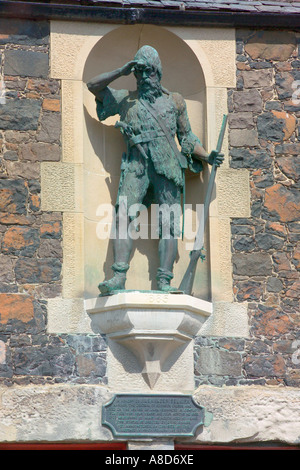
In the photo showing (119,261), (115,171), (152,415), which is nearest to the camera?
(152,415)

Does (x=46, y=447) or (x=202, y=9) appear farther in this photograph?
(x=202, y=9)

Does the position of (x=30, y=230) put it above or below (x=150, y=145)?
below

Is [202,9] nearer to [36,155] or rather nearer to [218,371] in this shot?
[36,155]

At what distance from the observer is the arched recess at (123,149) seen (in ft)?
37.4

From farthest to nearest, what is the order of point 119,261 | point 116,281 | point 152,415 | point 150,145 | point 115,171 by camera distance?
point 115,171
point 150,145
point 119,261
point 116,281
point 152,415

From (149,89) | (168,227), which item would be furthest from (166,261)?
(149,89)

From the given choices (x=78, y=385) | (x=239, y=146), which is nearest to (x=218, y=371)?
(x=78, y=385)

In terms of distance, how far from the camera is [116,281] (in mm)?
11078

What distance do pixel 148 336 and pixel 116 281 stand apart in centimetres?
50

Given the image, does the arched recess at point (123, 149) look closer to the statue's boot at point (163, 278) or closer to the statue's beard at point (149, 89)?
the statue's boot at point (163, 278)

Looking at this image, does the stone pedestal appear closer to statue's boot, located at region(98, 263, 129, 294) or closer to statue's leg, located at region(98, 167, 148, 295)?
statue's boot, located at region(98, 263, 129, 294)

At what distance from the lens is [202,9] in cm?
1164

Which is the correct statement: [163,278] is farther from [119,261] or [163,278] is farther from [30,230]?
[30,230]

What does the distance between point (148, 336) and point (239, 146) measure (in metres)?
1.76
